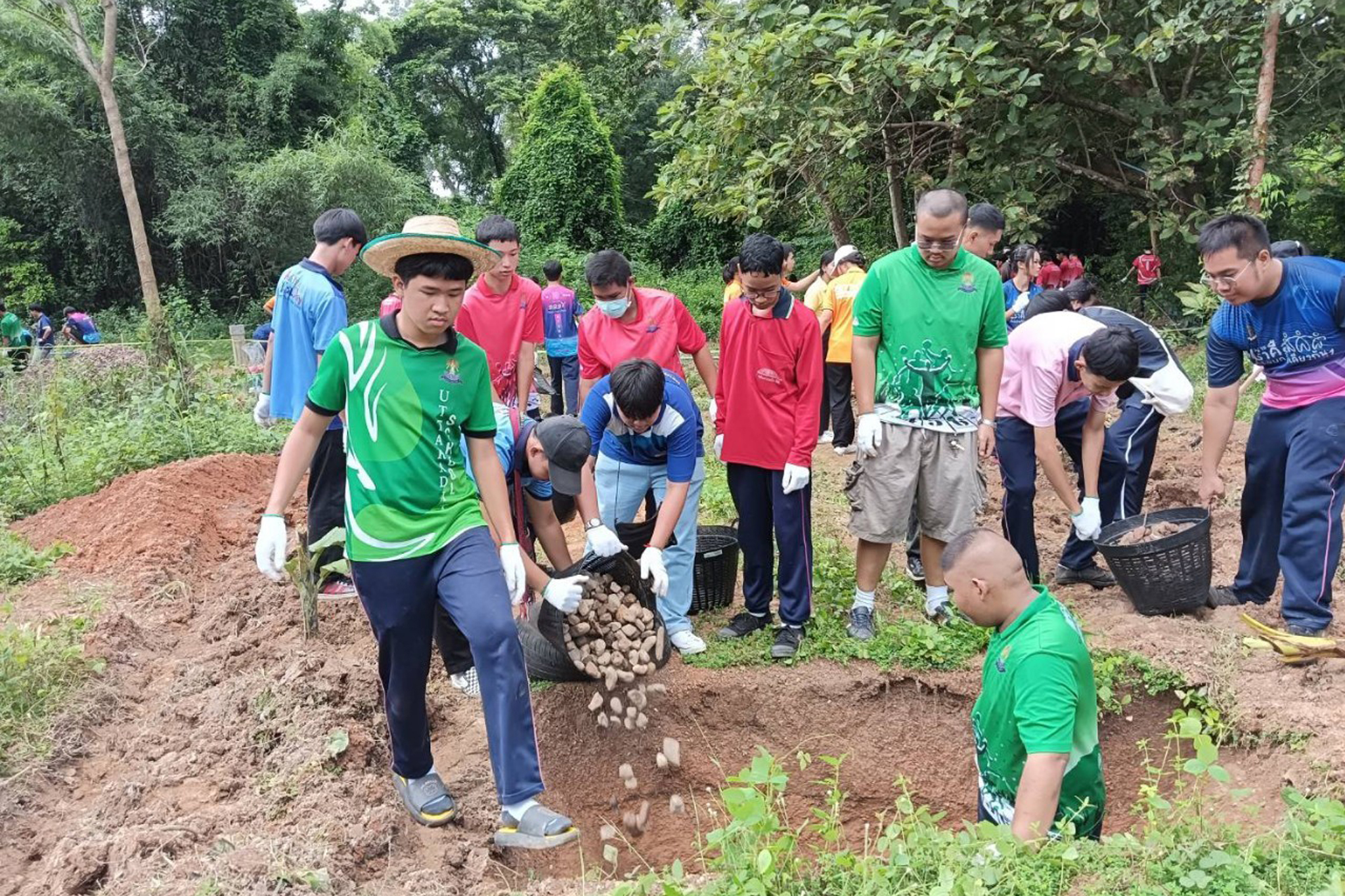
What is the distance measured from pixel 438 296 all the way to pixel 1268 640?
12.0 ft

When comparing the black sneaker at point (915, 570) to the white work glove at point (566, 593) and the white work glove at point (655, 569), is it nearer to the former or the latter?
the white work glove at point (655, 569)

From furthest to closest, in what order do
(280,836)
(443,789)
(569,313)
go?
(569,313)
(443,789)
(280,836)

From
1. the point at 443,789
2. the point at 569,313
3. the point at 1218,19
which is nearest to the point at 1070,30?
the point at 1218,19

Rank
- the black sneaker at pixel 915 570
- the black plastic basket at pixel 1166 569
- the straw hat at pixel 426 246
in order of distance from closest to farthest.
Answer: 1. the straw hat at pixel 426 246
2. the black plastic basket at pixel 1166 569
3. the black sneaker at pixel 915 570

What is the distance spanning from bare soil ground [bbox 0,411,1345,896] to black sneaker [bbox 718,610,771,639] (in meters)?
0.26

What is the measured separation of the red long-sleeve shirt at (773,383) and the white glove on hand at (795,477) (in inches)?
1.0

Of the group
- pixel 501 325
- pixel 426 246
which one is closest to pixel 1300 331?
pixel 426 246

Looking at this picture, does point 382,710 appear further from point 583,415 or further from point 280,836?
point 583,415

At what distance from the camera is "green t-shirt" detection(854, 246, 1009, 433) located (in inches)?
162

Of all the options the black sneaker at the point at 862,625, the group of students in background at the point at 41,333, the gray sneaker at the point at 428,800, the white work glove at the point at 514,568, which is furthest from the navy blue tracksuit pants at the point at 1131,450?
the group of students in background at the point at 41,333

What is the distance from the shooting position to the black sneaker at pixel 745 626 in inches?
182

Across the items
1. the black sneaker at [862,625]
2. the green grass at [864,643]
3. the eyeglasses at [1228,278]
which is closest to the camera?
the eyeglasses at [1228,278]

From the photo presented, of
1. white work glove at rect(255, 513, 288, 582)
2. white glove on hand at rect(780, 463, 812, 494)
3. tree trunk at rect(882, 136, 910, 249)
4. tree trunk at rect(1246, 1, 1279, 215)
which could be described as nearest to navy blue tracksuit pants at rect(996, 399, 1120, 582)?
white glove on hand at rect(780, 463, 812, 494)

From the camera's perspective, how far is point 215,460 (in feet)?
25.4
